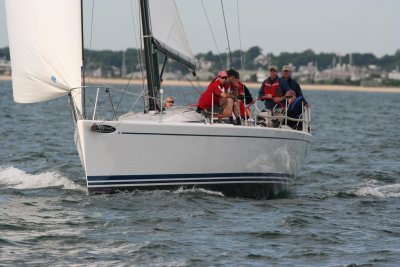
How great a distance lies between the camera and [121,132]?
41.8 ft

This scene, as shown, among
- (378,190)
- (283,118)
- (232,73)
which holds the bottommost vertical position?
(378,190)

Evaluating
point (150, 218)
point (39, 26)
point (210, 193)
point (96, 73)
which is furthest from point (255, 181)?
point (96, 73)

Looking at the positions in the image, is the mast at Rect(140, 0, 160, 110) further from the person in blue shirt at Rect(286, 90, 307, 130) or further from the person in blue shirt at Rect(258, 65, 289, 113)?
Answer: the person in blue shirt at Rect(286, 90, 307, 130)

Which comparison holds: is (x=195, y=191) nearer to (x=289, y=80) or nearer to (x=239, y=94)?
(x=239, y=94)

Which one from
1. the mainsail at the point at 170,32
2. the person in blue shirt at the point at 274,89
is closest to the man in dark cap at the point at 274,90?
the person in blue shirt at the point at 274,89

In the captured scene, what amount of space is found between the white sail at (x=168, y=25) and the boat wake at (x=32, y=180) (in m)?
2.49

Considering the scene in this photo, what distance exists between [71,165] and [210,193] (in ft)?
17.2

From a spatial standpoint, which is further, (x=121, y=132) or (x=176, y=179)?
(x=176, y=179)

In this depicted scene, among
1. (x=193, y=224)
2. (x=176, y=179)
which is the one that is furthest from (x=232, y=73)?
(x=193, y=224)

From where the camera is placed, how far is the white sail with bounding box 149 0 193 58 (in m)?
14.2

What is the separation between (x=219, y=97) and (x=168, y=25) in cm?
138

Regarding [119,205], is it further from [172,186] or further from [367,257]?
[367,257]

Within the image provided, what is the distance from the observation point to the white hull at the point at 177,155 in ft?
41.9

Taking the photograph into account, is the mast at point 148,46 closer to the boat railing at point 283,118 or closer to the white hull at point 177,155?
the white hull at point 177,155
